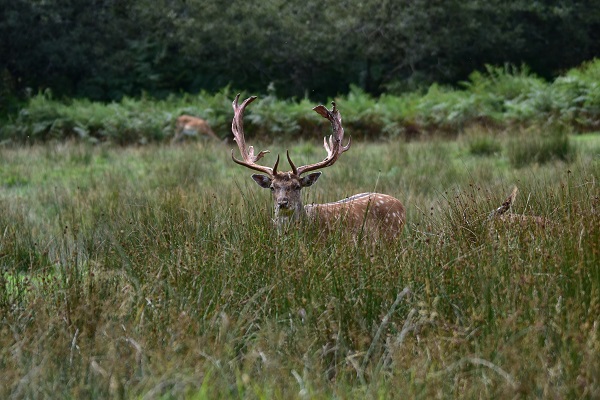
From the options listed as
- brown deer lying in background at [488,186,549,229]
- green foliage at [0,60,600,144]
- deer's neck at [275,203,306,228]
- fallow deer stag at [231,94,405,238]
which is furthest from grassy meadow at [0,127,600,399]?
green foliage at [0,60,600,144]

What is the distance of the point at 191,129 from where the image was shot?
1591 cm

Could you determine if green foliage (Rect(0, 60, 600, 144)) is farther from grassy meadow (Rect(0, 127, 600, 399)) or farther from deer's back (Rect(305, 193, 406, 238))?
grassy meadow (Rect(0, 127, 600, 399))

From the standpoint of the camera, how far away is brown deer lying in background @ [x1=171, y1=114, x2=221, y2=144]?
52.0 ft

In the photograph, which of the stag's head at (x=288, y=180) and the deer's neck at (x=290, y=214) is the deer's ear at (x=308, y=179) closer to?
the stag's head at (x=288, y=180)

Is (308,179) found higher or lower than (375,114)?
higher

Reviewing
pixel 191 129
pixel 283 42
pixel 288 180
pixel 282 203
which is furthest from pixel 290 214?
pixel 283 42

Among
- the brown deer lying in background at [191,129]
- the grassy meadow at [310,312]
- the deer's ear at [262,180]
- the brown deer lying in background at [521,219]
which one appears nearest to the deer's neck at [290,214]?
the grassy meadow at [310,312]

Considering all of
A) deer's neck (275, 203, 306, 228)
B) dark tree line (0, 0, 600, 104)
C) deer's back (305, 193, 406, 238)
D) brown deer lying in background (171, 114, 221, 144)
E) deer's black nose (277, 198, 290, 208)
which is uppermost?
dark tree line (0, 0, 600, 104)

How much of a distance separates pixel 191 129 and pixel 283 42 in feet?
25.6

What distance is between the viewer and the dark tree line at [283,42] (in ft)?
73.8

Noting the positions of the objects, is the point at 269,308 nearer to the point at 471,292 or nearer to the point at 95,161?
the point at 471,292

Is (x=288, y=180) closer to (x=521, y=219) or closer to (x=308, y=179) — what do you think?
(x=308, y=179)

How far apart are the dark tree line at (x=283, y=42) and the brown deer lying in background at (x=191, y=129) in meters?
6.89

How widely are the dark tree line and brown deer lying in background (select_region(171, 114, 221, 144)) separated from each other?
689 cm
